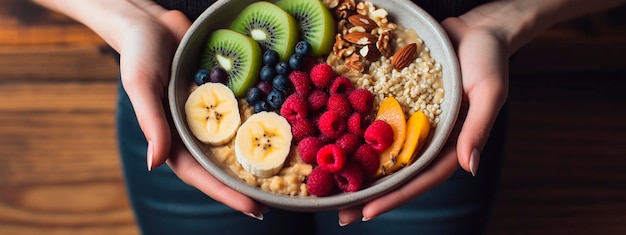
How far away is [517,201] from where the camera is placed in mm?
1509

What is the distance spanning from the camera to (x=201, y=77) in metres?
0.94

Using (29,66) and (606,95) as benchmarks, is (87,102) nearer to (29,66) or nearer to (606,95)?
(29,66)

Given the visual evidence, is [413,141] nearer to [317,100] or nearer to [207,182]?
[317,100]

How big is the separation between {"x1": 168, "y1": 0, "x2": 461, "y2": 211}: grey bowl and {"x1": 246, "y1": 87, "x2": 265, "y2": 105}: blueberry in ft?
0.26

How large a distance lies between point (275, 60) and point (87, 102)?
2.59 ft

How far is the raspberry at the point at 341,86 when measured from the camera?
3.01 feet

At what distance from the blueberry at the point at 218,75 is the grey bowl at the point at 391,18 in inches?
1.4

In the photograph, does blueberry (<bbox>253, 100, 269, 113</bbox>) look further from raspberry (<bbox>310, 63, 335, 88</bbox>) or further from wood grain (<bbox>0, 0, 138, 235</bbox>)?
wood grain (<bbox>0, 0, 138, 235</bbox>)

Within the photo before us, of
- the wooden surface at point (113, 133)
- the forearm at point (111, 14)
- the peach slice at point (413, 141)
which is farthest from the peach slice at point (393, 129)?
the wooden surface at point (113, 133)

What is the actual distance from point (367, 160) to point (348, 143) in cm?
3

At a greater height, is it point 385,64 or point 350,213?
point 385,64

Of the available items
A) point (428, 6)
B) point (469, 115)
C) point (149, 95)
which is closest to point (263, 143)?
point (149, 95)

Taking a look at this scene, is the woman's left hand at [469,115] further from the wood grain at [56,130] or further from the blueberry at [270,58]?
the wood grain at [56,130]

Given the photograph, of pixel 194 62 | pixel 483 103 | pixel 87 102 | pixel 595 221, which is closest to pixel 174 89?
pixel 194 62
